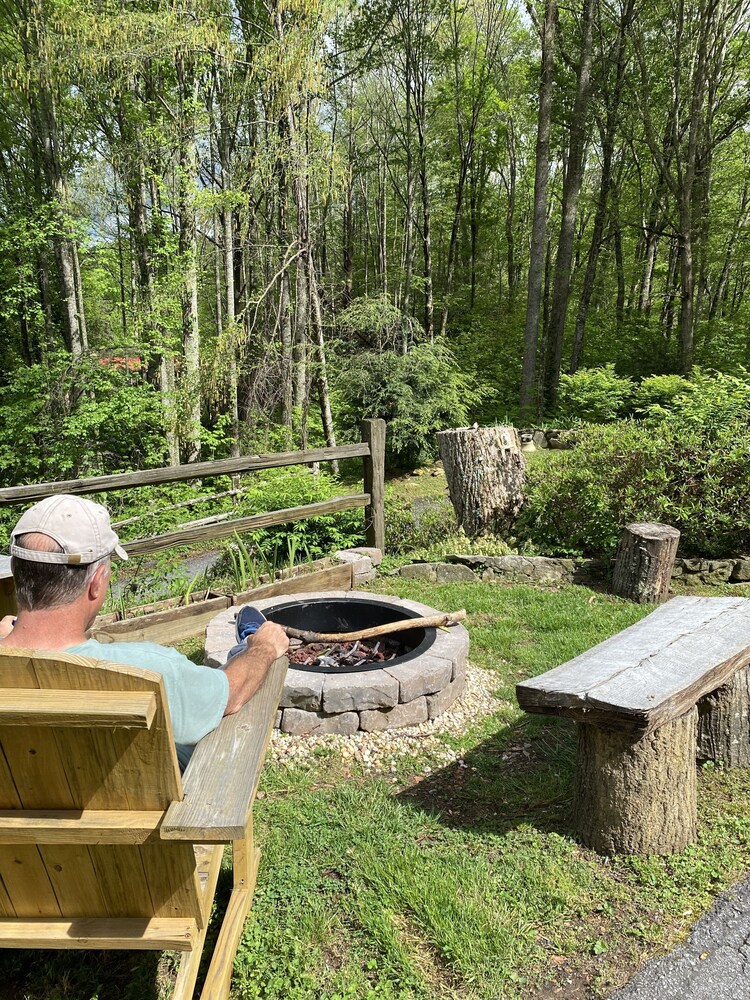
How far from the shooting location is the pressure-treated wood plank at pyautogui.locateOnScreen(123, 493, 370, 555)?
4426 mm

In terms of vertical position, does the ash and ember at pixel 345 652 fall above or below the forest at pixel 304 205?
below

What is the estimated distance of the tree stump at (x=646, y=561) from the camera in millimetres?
5051

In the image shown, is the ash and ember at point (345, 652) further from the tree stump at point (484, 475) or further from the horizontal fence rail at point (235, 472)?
the tree stump at point (484, 475)

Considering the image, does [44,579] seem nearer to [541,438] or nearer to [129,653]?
[129,653]

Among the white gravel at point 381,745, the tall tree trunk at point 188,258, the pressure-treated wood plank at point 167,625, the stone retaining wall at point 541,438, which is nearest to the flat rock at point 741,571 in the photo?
the white gravel at point 381,745

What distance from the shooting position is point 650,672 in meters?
2.39

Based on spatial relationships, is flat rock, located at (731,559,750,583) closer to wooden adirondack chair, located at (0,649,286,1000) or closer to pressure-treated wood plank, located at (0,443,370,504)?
pressure-treated wood plank, located at (0,443,370,504)

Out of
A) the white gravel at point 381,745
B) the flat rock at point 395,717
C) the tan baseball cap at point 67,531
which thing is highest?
the tan baseball cap at point 67,531

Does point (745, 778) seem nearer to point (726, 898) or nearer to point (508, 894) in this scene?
point (726, 898)

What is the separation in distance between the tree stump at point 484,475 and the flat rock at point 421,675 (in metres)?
3.22

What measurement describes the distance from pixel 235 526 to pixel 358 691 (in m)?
2.22

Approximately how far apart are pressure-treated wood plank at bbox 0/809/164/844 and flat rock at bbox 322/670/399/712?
1.88 m

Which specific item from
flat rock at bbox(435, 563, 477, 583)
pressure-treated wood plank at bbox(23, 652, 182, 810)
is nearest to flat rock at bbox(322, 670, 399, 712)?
pressure-treated wood plank at bbox(23, 652, 182, 810)

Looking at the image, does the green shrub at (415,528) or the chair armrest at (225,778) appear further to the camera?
the green shrub at (415,528)
